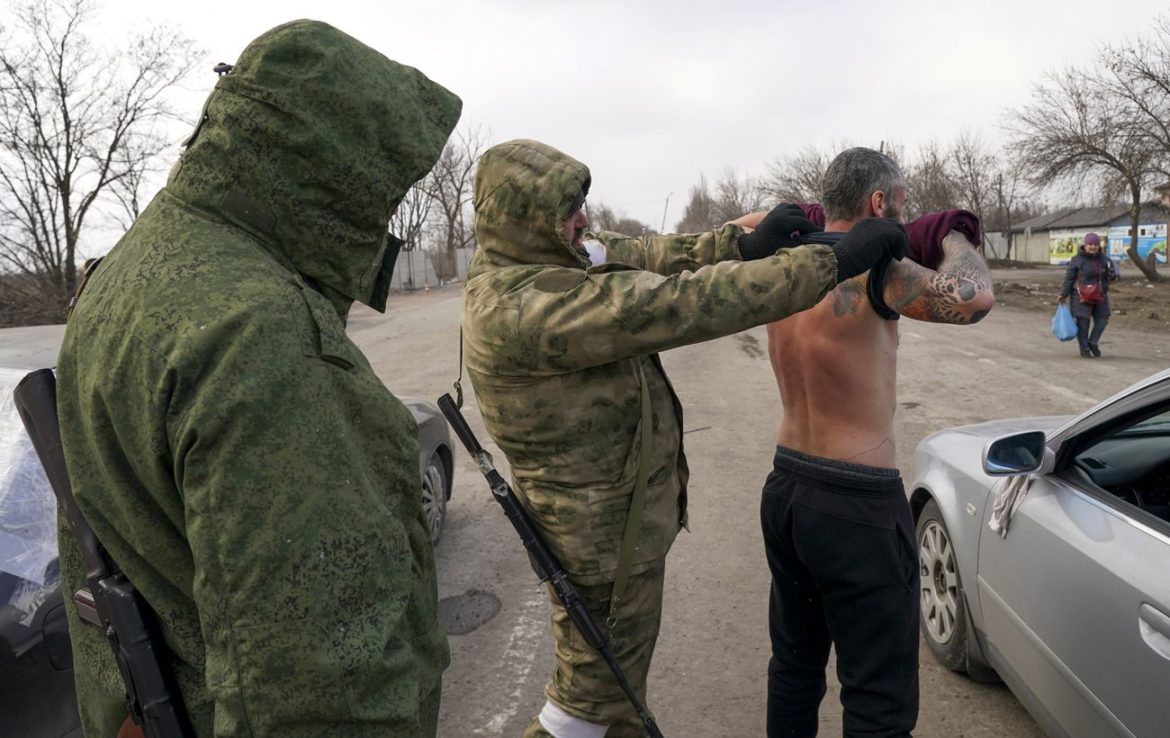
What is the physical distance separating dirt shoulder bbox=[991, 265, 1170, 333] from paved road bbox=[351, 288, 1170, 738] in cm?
520

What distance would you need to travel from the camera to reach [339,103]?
1.20m

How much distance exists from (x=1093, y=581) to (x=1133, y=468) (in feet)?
2.40

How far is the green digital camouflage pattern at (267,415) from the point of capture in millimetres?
1030

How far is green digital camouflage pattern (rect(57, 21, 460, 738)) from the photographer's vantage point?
3.38 ft

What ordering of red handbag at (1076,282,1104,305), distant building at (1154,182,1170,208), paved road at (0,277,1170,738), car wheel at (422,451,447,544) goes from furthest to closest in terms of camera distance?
distant building at (1154,182,1170,208)
red handbag at (1076,282,1104,305)
car wheel at (422,451,447,544)
paved road at (0,277,1170,738)

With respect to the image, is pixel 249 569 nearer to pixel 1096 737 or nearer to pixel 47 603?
pixel 47 603

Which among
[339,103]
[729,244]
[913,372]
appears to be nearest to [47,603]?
[339,103]

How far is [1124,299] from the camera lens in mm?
19500

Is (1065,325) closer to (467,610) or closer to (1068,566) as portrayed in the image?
(1068,566)

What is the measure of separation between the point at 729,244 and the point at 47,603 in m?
2.40

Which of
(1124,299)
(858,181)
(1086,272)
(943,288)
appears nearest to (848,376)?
(943,288)

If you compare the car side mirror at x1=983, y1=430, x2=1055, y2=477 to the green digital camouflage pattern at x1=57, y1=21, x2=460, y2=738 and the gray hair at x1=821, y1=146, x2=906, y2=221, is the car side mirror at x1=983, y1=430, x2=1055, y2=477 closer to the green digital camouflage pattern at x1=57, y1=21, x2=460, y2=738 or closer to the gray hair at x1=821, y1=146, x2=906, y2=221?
the gray hair at x1=821, y1=146, x2=906, y2=221

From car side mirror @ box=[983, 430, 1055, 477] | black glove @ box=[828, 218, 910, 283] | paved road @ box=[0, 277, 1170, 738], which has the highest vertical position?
black glove @ box=[828, 218, 910, 283]

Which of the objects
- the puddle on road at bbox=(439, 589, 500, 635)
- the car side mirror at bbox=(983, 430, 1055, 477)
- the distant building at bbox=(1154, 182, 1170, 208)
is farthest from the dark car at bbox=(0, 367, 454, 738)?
the distant building at bbox=(1154, 182, 1170, 208)
